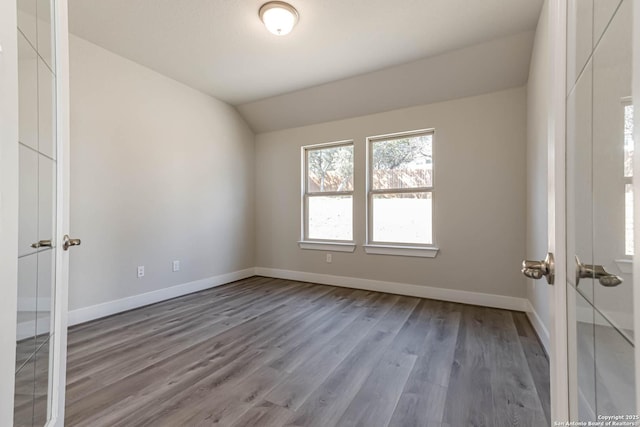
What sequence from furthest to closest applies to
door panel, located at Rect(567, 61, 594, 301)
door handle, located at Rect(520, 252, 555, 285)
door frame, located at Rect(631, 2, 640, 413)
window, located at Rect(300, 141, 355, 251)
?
window, located at Rect(300, 141, 355, 251) → door handle, located at Rect(520, 252, 555, 285) → door panel, located at Rect(567, 61, 594, 301) → door frame, located at Rect(631, 2, 640, 413)

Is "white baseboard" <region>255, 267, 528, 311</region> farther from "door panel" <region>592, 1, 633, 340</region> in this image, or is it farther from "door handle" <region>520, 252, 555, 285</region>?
"door panel" <region>592, 1, 633, 340</region>

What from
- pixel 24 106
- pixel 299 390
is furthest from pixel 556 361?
pixel 24 106

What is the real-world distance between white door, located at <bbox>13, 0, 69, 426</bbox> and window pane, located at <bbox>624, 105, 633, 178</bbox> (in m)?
1.22

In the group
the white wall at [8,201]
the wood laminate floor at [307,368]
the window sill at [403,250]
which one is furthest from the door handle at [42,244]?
the window sill at [403,250]

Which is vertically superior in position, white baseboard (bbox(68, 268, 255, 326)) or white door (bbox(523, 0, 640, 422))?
white door (bbox(523, 0, 640, 422))

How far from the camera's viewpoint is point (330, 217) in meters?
4.06

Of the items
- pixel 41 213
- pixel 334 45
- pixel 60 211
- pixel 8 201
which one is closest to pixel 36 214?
pixel 41 213

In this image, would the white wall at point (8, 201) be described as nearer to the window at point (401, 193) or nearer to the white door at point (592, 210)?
the white door at point (592, 210)

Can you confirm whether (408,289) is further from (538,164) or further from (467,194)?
(538,164)

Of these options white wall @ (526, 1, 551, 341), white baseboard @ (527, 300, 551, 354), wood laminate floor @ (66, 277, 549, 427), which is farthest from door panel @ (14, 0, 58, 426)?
white baseboard @ (527, 300, 551, 354)

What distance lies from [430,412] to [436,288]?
6.67ft

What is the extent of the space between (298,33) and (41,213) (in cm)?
234

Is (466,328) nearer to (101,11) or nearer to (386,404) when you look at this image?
(386,404)

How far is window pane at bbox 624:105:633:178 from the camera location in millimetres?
386
